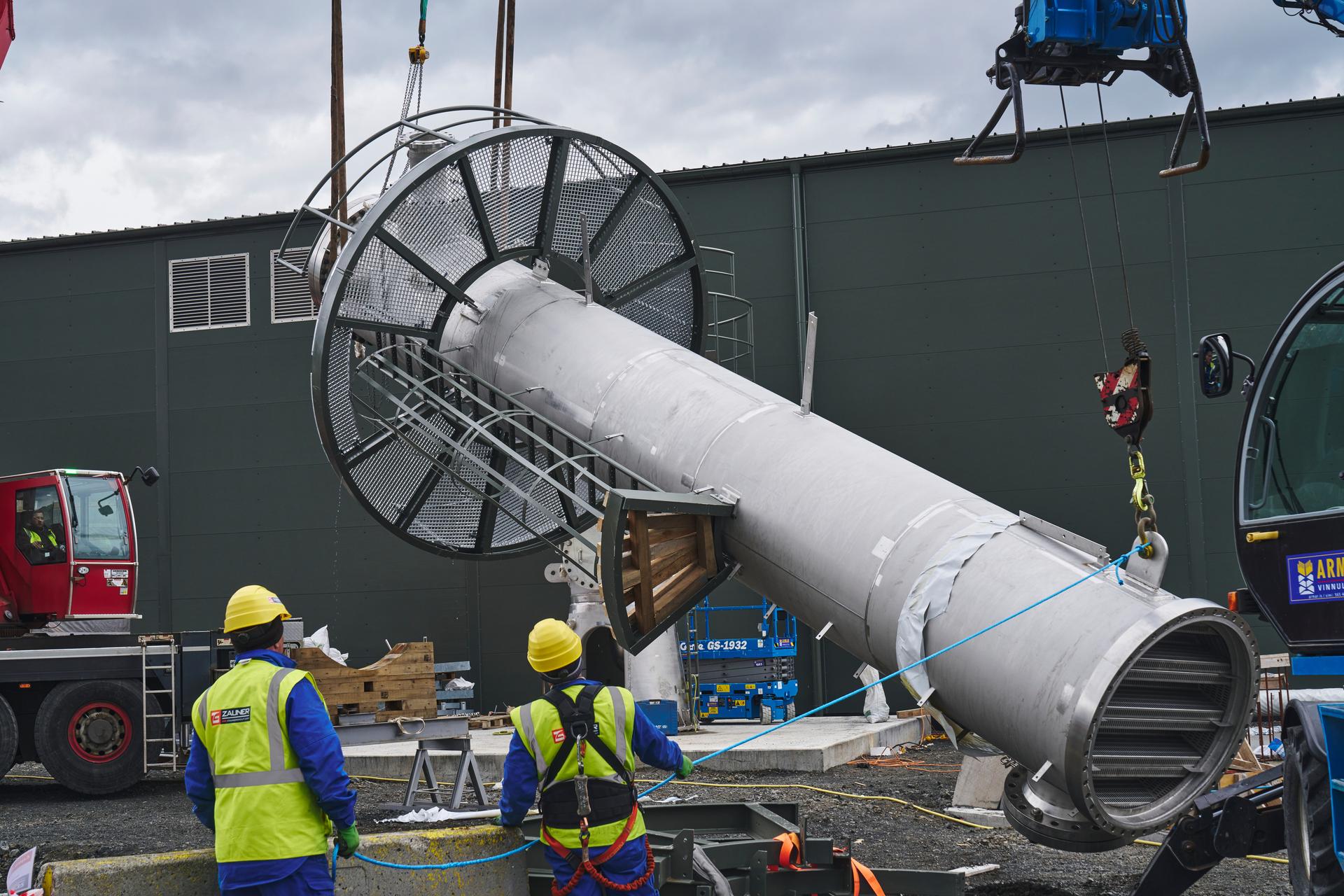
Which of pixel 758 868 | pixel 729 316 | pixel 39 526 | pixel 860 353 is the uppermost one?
pixel 729 316

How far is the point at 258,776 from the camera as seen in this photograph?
461 centimetres

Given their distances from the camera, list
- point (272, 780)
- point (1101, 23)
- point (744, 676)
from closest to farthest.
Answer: point (272, 780) → point (1101, 23) → point (744, 676)

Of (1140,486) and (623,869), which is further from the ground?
(1140,486)

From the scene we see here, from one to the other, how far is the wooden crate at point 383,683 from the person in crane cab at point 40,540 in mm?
3374

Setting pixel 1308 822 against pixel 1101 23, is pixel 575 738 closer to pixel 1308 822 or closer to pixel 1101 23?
pixel 1308 822

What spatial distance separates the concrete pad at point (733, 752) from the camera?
39.8 ft

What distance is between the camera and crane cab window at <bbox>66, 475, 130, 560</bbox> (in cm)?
1238

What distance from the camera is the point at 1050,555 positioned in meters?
5.73

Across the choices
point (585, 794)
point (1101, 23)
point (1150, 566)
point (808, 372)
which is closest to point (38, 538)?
point (808, 372)

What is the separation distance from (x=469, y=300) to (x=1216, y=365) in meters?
4.96

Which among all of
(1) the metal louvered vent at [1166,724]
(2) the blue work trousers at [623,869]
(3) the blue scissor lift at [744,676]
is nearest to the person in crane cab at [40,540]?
(3) the blue scissor lift at [744,676]

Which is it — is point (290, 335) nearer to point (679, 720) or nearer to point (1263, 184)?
point (679, 720)

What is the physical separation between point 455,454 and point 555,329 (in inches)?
51.0

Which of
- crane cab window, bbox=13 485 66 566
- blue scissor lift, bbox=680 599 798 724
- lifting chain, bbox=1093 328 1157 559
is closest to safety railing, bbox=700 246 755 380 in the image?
blue scissor lift, bbox=680 599 798 724
